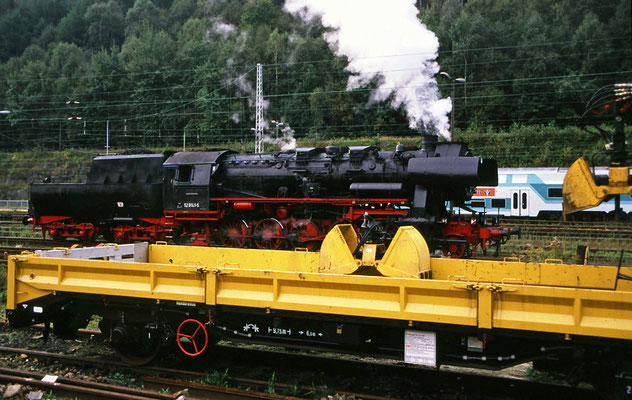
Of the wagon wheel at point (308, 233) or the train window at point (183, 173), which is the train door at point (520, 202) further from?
the train window at point (183, 173)

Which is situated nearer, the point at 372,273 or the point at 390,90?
the point at 372,273

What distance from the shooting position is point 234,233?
47.8 ft

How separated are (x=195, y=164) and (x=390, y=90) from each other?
22.9m

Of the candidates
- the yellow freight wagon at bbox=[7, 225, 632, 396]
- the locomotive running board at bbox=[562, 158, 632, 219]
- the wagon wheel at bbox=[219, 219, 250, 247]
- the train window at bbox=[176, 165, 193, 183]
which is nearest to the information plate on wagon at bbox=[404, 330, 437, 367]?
the yellow freight wagon at bbox=[7, 225, 632, 396]

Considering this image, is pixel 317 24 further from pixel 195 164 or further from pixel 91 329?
pixel 91 329

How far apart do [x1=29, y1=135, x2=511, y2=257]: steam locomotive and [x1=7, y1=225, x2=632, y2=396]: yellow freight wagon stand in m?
6.50

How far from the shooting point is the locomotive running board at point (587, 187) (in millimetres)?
3973

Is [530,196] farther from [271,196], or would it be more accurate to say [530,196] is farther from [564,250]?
[271,196]

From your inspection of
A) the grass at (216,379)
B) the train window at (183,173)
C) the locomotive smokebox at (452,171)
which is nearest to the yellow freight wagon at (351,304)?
the grass at (216,379)

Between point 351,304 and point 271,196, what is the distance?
10.2 metres

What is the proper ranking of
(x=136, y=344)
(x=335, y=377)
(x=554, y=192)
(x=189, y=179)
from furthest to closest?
(x=554, y=192), (x=189, y=179), (x=136, y=344), (x=335, y=377)

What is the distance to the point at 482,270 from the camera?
221 inches

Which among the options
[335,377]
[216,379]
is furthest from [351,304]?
[216,379]

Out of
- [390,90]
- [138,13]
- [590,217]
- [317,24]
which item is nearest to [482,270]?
[590,217]
